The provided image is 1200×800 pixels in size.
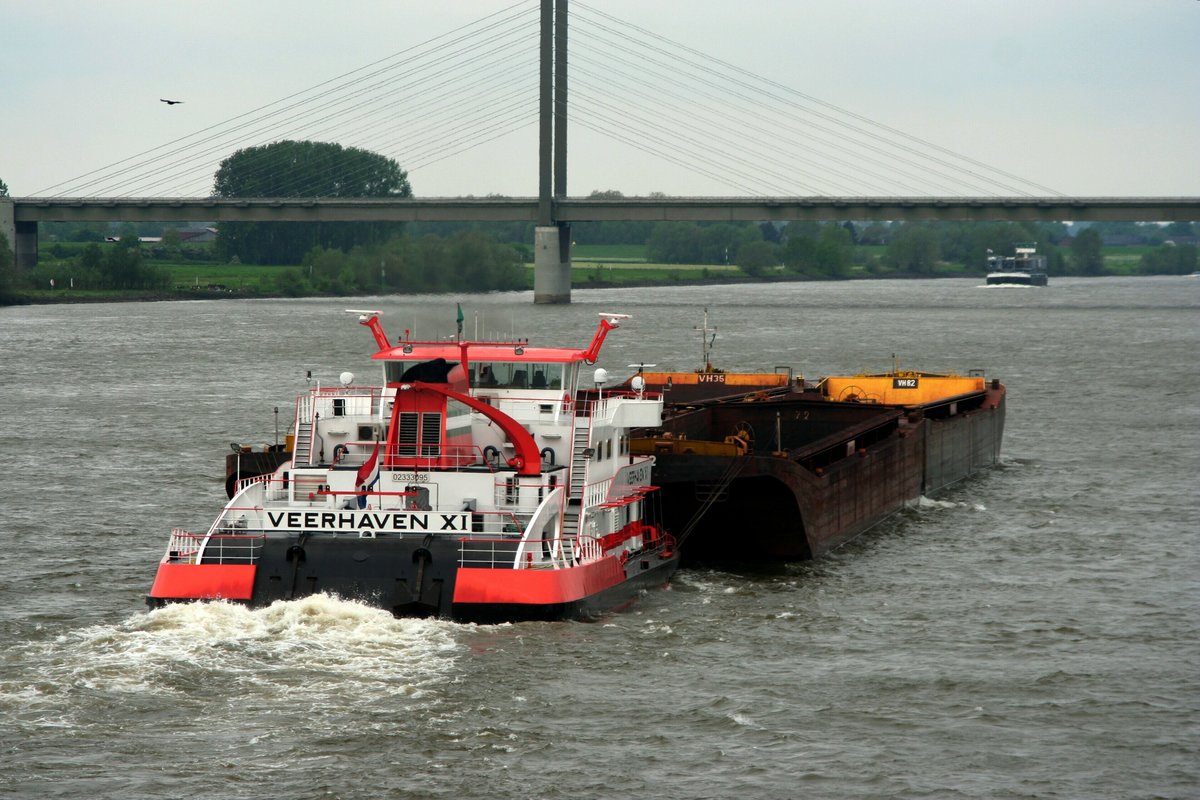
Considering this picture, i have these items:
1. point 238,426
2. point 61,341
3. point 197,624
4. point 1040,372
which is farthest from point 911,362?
point 197,624

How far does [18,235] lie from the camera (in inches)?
5167

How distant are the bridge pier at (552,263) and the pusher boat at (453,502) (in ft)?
306

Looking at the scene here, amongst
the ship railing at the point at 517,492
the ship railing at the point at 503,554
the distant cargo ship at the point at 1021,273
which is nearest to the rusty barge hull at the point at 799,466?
the ship railing at the point at 517,492

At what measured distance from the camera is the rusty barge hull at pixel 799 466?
3222 cm

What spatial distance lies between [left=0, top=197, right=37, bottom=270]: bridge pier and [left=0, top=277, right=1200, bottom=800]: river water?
286 feet

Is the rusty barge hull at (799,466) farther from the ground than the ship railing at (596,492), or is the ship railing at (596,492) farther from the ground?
the ship railing at (596,492)

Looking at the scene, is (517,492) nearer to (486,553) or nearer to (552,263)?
(486,553)

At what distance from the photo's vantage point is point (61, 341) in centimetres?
9156

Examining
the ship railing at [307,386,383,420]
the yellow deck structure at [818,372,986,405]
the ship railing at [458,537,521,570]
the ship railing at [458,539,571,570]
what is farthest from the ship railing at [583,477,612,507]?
the yellow deck structure at [818,372,986,405]

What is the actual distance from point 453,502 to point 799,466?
8149 millimetres

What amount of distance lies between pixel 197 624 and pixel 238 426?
30.0 meters

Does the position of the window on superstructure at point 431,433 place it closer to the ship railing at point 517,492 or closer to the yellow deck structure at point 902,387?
the ship railing at point 517,492

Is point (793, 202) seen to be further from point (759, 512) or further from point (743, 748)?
point (743, 748)

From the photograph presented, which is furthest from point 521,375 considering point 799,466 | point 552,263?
point 552,263
